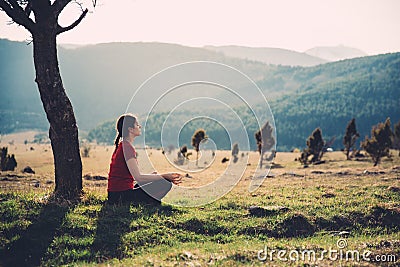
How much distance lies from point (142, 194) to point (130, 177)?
2.22ft

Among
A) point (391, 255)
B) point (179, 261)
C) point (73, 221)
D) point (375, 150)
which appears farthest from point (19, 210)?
point (375, 150)

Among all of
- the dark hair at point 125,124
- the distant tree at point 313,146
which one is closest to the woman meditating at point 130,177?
the dark hair at point 125,124

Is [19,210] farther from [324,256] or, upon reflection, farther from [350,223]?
[350,223]

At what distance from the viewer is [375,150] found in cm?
3556

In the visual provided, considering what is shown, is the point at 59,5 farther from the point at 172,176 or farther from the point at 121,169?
the point at 172,176

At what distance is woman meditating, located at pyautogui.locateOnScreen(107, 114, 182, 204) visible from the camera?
952 cm

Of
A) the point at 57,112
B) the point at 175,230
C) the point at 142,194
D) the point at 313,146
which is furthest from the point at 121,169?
the point at 313,146

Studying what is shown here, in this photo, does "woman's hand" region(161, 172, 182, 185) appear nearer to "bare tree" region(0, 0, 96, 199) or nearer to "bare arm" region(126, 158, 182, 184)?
"bare arm" region(126, 158, 182, 184)

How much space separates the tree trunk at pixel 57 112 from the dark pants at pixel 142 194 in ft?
4.25

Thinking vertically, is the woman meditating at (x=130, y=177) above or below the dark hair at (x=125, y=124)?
below

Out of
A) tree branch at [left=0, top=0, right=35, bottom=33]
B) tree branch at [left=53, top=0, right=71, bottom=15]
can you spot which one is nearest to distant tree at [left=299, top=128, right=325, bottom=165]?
tree branch at [left=53, top=0, right=71, bottom=15]

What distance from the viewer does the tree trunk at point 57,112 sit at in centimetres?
1035

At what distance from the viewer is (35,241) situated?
25.7ft

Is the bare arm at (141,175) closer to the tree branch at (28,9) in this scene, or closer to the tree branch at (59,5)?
the tree branch at (59,5)
